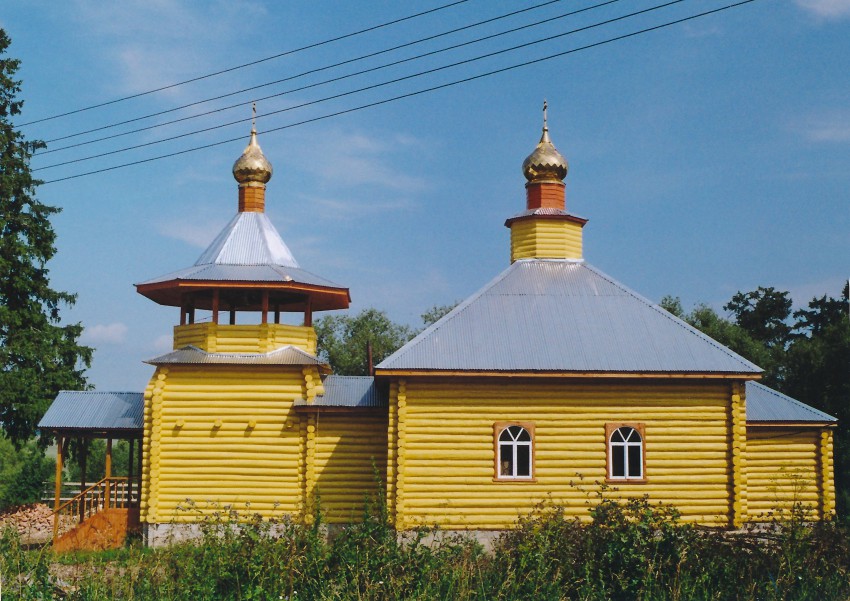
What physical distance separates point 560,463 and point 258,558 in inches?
338

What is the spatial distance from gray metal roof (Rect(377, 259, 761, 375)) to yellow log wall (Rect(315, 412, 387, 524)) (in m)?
1.69

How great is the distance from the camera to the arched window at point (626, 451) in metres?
16.7

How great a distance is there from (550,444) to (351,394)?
13.7 feet

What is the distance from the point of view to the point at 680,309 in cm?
4169

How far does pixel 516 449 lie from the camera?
16.7 m

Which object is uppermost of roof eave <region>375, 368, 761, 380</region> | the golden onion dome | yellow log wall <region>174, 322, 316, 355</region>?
the golden onion dome

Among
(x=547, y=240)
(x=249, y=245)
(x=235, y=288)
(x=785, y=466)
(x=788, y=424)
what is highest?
(x=547, y=240)

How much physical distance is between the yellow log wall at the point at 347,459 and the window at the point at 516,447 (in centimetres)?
244

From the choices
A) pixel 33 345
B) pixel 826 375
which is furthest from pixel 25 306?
pixel 826 375

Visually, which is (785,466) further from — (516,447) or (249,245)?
(249,245)

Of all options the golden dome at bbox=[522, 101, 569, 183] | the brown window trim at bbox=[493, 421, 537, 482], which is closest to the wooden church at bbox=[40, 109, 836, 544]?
the brown window trim at bbox=[493, 421, 537, 482]

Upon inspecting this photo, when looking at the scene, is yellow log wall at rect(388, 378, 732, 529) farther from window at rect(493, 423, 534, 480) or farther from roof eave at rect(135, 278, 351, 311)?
roof eave at rect(135, 278, 351, 311)

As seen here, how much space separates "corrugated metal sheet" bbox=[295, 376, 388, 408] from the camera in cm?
1759

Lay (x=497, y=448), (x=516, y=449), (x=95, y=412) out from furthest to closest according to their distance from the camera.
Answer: (x=95, y=412), (x=516, y=449), (x=497, y=448)
